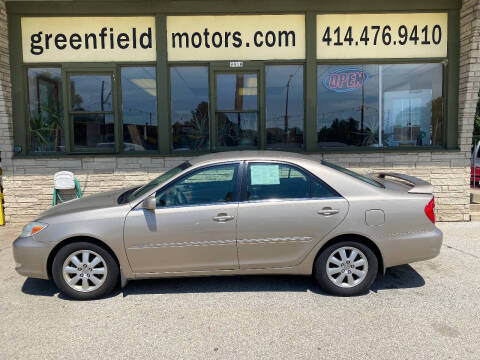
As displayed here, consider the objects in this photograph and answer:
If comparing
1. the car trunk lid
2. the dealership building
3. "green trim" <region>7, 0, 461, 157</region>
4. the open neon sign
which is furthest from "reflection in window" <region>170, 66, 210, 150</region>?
the car trunk lid

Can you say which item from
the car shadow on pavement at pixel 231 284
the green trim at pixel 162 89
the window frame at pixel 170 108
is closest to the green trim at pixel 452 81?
the car shadow on pavement at pixel 231 284

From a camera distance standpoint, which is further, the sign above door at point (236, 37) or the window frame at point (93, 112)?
the window frame at point (93, 112)

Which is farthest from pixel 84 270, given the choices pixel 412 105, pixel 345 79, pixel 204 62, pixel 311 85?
pixel 412 105

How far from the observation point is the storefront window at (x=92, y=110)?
7359 millimetres

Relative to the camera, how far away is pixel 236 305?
12.2 feet

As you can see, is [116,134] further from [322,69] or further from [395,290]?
[395,290]

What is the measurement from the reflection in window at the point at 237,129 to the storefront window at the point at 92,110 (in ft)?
7.36

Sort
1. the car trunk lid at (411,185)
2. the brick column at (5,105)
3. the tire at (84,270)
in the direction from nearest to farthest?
the tire at (84,270)
the car trunk lid at (411,185)
the brick column at (5,105)

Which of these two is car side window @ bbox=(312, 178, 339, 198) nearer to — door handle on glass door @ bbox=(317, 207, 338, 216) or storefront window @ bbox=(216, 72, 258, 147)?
door handle on glass door @ bbox=(317, 207, 338, 216)

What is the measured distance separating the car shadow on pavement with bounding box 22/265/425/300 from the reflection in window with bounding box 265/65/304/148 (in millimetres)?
3625

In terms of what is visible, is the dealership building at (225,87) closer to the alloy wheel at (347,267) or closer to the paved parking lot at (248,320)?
the paved parking lot at (248,320)

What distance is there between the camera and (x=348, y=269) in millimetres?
3916

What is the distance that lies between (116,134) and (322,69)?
444 cm

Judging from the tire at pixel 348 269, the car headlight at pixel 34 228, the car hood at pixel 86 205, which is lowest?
the tire at pixel 348 269
